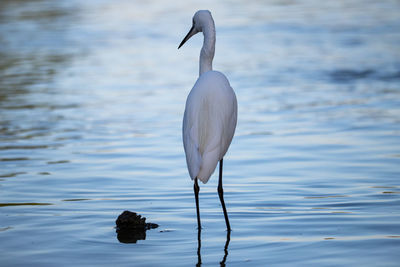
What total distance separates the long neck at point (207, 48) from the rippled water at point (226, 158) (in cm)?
132

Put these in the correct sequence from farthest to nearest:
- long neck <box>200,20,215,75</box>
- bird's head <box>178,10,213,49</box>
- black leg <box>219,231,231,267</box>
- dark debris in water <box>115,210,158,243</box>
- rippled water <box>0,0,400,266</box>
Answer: bird's head <box>178,10,213,49</box> → long neck <box>200,20,215,75</box> → dark debris in water <box>115,210,158,243</box> → rippled water <box>0,0,400,266</box> → black leg <box>219,231,231,267</box>

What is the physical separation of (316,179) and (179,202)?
156 centimetres

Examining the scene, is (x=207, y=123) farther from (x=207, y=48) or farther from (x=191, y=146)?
(x=207, y=48)

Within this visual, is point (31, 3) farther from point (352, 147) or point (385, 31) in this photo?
point (352, 147)

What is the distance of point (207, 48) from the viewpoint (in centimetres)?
636

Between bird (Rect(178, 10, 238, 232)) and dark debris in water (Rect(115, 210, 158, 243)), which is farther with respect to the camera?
dark debris in water (Rect(115, 210, 158, 243))

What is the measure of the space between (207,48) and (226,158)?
2556 millimetres

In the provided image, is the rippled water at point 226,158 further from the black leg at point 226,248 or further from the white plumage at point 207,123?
the white plumage at point 207,123

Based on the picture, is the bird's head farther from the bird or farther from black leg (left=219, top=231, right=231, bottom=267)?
black leg (left=219, top=231, right=231, bottom=267)

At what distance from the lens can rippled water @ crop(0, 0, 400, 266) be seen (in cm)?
553

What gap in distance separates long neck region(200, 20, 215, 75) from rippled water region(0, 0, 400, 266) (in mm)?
1325

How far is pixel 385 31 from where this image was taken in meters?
18.8

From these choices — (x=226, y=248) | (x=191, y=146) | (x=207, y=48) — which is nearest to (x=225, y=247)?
(x=226, y=248)

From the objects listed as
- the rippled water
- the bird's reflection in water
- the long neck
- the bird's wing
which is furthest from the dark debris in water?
the long neck
